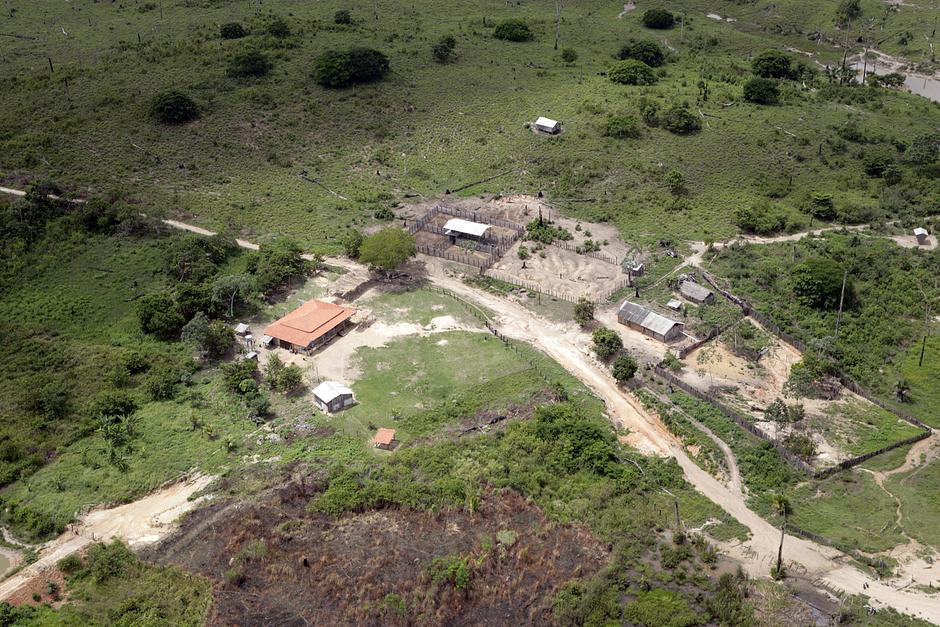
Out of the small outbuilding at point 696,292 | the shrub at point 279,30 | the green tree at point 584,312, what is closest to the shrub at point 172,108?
the shrub at point 279,30

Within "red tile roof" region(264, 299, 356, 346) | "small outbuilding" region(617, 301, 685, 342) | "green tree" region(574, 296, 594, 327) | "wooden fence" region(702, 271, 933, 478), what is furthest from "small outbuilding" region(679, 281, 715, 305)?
"red tile roof" region(264, 299, 356, 346)

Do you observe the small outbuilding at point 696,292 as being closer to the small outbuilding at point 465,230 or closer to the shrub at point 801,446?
the shrub at point 801,446

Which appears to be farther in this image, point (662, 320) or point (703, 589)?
point (662, 320)

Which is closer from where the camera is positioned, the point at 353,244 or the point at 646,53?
the point at 353,244

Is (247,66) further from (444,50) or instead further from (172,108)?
(444,50)

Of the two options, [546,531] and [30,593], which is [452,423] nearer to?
[546,531]

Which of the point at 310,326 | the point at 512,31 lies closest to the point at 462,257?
the point at 310,326

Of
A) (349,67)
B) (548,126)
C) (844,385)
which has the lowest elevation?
(844,385)

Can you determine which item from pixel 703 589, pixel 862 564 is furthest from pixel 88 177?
pixel 862 564
